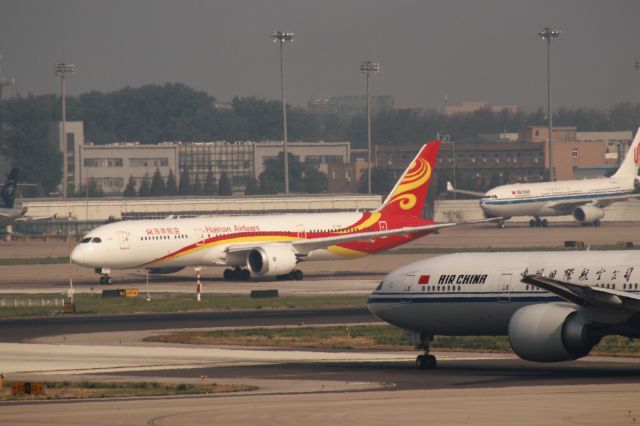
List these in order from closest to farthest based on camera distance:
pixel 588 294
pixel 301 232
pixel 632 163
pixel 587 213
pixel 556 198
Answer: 1. pixel 588 294
2. pixel 301 232
3. pixel 587 213
4. pixel 556 198
5. pixel 632 163

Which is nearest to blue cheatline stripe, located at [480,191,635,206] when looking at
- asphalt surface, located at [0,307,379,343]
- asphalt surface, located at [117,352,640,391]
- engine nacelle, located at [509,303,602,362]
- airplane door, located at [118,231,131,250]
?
airplane door, located at [118,231,131,250]

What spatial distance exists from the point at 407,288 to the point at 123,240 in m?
Answer: 41.3

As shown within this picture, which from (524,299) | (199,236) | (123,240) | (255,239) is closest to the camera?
(524,299)

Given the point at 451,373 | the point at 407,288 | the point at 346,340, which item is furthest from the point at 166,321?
the point at 451,373

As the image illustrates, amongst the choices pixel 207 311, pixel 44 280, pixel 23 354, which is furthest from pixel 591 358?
pixel 44 280

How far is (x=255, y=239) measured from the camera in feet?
267

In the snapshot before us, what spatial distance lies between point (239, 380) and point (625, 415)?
41.4 ft

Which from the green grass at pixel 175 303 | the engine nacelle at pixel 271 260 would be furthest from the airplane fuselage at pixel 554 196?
the green grass at pixel 175 303

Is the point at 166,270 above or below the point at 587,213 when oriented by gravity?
below

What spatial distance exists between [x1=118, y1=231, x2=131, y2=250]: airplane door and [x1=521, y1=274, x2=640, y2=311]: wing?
47.5 m

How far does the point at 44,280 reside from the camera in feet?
286

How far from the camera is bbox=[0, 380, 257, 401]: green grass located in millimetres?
33844

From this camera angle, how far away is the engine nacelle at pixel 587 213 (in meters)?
136

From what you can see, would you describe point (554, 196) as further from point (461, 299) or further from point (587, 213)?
point (461, 299)
